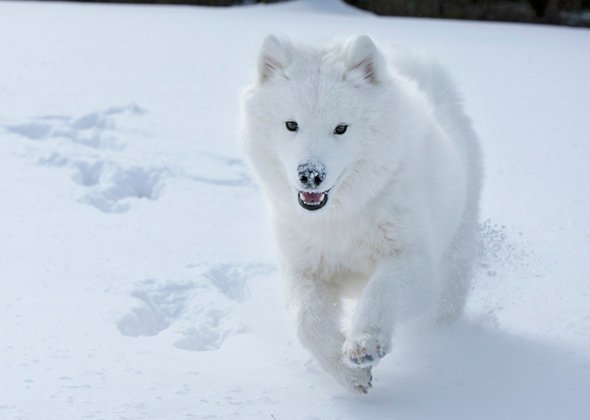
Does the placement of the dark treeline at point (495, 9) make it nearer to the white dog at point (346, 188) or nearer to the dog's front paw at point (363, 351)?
the white dog at point (346, 188)

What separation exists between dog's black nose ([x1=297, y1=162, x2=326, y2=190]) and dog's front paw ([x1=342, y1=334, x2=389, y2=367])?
0.63 meters

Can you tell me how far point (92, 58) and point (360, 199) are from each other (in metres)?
8.84

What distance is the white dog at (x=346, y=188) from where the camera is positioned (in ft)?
11.5

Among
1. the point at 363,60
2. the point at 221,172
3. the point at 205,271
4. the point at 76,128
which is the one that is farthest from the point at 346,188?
the point at 76,128

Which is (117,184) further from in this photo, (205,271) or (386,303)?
(386,303)

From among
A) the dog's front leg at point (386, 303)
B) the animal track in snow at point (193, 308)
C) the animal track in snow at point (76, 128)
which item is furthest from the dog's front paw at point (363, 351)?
the animal track in snow at point (76, 128)

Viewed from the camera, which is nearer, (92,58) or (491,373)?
(491,373)

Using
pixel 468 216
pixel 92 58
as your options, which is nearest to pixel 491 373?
pixel 468 216

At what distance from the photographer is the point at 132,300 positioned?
14.4 feet

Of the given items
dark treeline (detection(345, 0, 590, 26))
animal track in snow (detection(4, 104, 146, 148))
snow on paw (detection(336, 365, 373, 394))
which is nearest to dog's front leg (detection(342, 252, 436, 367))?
snow on paw (detection(336, 365, 373, 394))

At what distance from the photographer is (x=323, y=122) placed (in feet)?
11.7

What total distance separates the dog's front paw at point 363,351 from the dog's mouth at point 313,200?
1.99ft

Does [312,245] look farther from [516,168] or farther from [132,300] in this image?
[516,168]

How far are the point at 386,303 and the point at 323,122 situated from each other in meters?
0.78
